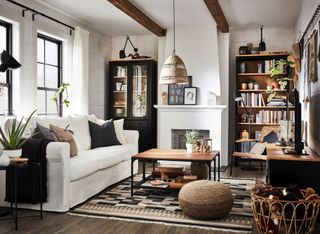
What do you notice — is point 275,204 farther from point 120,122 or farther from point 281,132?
point 120,122

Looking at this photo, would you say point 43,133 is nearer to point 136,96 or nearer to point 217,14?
point 217,14

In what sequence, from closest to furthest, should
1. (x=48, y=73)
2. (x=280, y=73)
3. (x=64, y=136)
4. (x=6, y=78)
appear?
(x=64, y=136), (x=6, y=78), (x=48, y=73), (x=280, y=73)

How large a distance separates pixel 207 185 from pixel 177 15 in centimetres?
353

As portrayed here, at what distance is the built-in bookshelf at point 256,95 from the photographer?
6961mm

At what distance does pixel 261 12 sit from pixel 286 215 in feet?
14.3

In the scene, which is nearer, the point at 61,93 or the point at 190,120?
the point at 61,93

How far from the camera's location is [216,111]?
6.88 meters

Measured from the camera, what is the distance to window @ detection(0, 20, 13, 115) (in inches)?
196

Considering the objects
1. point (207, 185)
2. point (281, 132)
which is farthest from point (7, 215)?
point (281, 132)

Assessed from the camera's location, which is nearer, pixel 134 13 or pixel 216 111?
pixel 134 13

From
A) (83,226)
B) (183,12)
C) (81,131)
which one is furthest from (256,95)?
(83,226)

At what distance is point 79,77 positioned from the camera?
6.49 m

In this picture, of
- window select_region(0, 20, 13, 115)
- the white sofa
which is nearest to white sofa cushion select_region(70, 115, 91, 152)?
the white sofa

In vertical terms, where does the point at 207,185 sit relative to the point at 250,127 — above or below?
below
